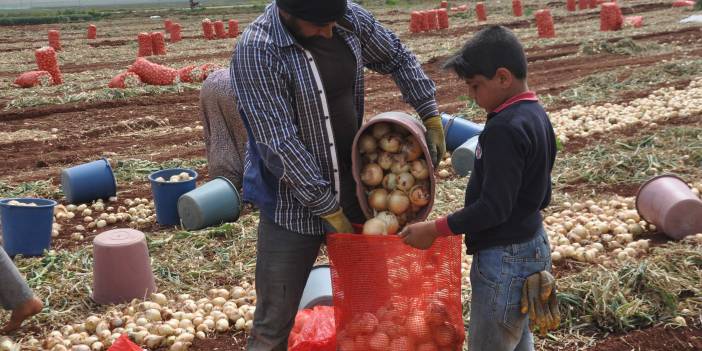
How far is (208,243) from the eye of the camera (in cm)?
573

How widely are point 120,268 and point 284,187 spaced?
1949mm

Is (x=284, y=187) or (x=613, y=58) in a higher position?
(x=284, y=187)

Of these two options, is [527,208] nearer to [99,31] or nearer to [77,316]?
[77,316]

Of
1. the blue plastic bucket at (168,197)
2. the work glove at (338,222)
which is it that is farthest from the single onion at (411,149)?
the blue plastic bucket at (168,197)

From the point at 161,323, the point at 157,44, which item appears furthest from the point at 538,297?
the point at 157,44

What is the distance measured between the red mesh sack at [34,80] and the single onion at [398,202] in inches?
486

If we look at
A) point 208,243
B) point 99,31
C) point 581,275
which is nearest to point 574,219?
point 581,275

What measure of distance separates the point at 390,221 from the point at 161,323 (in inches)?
74.5

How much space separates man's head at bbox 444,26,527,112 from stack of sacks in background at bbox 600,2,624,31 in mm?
16309

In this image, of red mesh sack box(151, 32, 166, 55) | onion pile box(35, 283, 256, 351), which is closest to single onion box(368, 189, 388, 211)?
onion pile box(35, 283, 256, 351)

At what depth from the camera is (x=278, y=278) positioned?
3078 mm

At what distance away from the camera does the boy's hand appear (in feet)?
8.93

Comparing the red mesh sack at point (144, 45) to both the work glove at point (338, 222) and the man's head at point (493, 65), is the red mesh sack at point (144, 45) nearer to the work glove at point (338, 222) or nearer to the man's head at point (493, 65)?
the work glove at point (338, 222)

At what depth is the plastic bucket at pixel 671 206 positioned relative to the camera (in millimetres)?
4992
